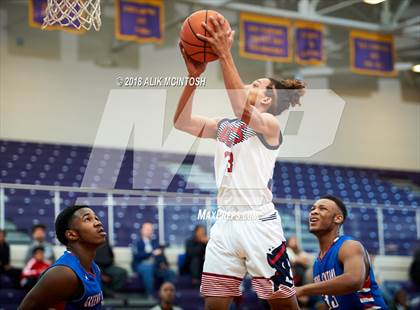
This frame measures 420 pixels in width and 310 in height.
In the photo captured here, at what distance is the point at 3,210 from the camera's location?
11.4 meters

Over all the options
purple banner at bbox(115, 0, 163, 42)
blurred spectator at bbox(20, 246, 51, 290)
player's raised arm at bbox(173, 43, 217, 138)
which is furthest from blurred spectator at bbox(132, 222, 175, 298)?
player's raised arm at bbox(173, 43, 217, 138)

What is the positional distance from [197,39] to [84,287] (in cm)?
164

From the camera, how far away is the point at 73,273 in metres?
4.68

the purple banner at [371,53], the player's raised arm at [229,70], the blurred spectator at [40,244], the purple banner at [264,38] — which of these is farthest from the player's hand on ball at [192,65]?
the purple banner at [371,53]

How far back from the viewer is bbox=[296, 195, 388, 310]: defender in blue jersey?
18.2ft

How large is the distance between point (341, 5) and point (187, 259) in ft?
21.0

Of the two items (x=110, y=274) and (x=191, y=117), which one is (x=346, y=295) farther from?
(x=110, y=274)

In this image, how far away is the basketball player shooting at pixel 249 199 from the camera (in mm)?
5359

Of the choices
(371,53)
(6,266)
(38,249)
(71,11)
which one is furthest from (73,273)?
(371,53)

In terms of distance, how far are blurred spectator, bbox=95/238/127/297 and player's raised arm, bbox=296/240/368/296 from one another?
554 cm

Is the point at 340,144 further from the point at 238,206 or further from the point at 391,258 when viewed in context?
the point at 238,206

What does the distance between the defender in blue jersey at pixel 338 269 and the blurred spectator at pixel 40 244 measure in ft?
16.7

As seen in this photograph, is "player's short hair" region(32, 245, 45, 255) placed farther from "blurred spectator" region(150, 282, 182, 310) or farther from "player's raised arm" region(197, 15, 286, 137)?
"player's raised arm" region(197, 15, 286, 137)

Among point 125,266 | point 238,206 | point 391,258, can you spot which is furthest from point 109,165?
point 238,206
